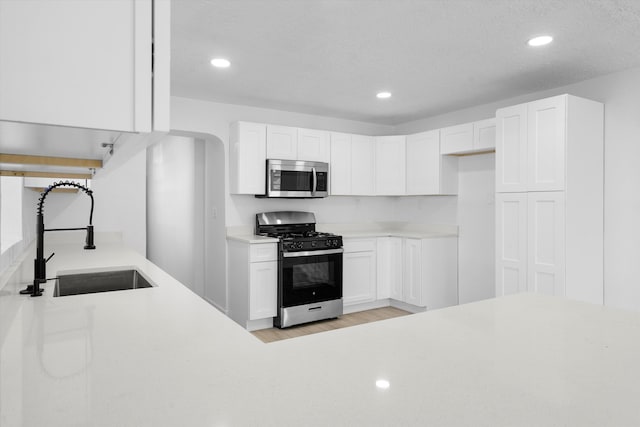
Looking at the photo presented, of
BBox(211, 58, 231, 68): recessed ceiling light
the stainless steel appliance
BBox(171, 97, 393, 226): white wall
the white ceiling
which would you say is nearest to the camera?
the white ceiling

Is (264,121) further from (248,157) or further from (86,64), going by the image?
(86,64)

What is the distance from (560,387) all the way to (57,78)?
1042 mm

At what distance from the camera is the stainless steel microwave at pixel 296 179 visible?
4.03 metres

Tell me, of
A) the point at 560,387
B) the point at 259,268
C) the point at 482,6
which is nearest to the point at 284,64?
the point at 482,6

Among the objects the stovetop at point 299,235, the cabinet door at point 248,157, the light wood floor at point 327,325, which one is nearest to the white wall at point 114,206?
the cabinet door at point 248,157

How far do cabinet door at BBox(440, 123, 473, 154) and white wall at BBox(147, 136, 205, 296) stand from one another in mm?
2866

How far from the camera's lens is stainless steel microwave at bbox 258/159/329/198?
4.03 meters

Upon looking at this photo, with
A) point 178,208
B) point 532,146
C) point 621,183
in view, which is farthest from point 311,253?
point 621,183

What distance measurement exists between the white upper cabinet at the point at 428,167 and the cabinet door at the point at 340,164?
2.39 ft

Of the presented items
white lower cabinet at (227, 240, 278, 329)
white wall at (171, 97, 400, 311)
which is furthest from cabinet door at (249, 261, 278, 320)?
white wall at (171, 97, 400, 311)

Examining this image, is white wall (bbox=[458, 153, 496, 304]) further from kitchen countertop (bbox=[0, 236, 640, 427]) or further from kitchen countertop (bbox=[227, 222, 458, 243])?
kitchen countertop (bbox=[0, 236, 640, 427])

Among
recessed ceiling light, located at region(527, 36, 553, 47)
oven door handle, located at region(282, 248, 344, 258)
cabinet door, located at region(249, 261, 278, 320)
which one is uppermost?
recessed ceiling light, located at region(527, 36, 553, 47)

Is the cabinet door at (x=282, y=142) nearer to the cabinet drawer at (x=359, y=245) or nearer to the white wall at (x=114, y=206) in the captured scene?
the cabinet drawer at (x=359, y=245)

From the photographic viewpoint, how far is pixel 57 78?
0.56m
